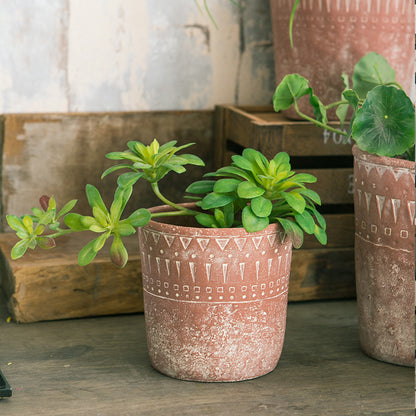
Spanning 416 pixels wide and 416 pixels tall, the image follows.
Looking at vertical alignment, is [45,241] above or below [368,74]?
below

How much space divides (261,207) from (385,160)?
23 cm

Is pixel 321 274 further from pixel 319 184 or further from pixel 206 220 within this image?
pixel 206 220

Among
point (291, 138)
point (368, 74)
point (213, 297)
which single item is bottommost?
point (213, 297)

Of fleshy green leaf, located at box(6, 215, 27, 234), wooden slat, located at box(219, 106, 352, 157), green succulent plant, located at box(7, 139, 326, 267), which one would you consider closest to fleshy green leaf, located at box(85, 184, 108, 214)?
green succulent plant, located at box(7, 139, 326, 267)

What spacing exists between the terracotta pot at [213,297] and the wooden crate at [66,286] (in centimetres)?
29

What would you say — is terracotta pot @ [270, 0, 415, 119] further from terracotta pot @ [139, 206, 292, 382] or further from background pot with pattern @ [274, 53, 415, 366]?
terracotta pot @ [139, 206, 292, 382]

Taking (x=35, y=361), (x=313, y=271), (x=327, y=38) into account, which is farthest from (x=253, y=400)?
(x=327, y=38)

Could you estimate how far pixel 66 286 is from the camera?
137cm

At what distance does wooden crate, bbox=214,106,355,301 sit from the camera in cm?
141

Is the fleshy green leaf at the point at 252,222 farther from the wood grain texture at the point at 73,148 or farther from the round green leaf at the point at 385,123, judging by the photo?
the wood grain texture at the point at 73,148

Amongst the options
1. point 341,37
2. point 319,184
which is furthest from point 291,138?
point 341,37

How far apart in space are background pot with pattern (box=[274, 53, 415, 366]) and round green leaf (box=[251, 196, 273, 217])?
0.63 ft

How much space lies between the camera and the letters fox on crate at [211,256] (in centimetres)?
105

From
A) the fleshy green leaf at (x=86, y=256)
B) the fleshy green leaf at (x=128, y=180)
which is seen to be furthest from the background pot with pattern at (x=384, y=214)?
the fleshy green leaf at (x=86, y=256)
